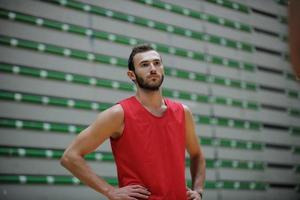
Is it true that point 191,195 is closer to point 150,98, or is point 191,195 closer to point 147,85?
point 150,98

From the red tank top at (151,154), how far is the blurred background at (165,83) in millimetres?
2167

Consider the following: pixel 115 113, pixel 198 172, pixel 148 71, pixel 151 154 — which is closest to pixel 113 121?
pixel 115 113

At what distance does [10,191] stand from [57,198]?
0.60 m

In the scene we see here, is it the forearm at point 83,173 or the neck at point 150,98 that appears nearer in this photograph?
the forearm at point 83,173

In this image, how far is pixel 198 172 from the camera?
3.69 metres

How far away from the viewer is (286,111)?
317 inches

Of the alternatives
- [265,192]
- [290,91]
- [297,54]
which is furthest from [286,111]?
[297,54]

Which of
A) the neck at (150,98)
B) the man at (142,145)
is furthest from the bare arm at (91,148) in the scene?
the neck at (150,98)

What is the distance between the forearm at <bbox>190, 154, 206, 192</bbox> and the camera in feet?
11.8

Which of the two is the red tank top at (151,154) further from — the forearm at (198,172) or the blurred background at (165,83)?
Result: the blurred background at (165,83)

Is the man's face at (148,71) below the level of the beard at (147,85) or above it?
above

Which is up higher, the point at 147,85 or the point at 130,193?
the point at 147,85

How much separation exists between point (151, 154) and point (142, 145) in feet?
0.32

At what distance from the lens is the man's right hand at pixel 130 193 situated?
9.95ft
